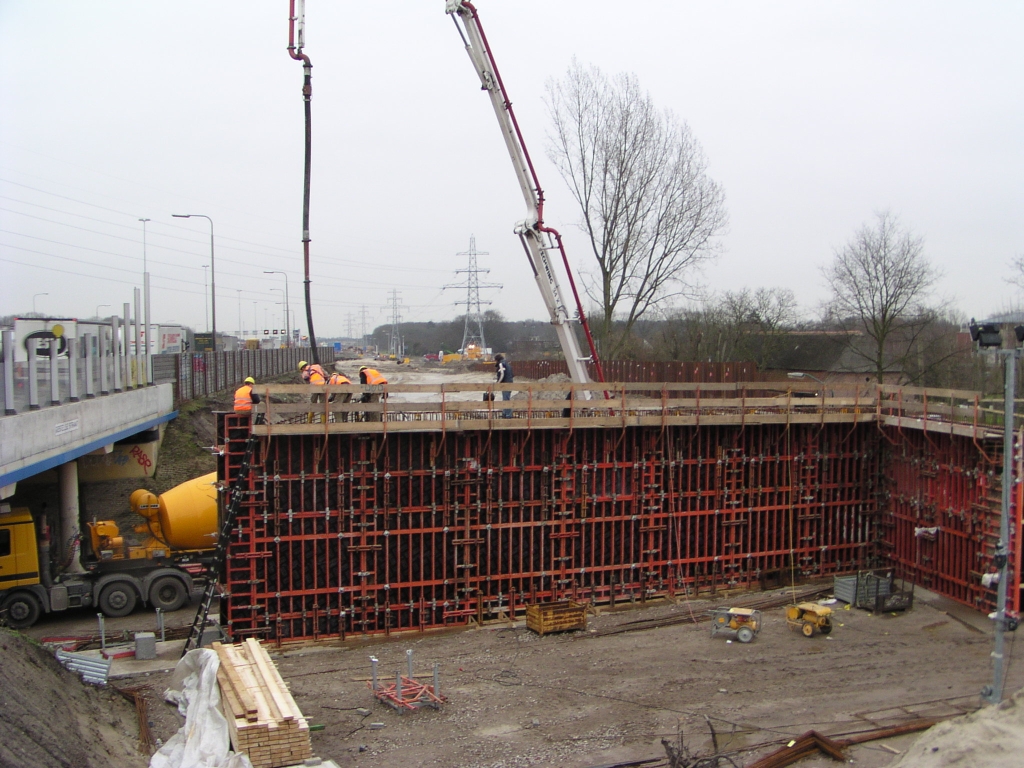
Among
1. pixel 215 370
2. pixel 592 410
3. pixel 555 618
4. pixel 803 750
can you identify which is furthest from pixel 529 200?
pixel 215 370

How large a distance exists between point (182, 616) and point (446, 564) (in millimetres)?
6067

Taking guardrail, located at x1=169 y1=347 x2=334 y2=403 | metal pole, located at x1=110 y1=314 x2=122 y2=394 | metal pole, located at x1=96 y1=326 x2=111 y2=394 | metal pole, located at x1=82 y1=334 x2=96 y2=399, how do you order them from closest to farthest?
1. metal pole, located at x1=82 y1=334 x2=96 y2=399
2. metal pole, located at x1=96 y1=326 x2=111 y2=394
3. metal pole, located at x1=110 y1=314 x2=122 y2=394
4. guardrail, located at x1=169 y1=347 x2=334 y2=403

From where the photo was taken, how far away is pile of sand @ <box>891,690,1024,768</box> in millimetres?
6941

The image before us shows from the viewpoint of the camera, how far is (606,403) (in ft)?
53.7

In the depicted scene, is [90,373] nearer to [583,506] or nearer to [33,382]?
[33,382]

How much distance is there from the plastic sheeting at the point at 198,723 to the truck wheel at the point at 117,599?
5810mm

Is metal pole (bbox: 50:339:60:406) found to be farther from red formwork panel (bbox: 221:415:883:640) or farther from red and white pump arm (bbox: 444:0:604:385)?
red and white pump arm (bbox: 444:0:604:385)

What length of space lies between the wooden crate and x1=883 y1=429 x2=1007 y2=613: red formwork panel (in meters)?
7.04

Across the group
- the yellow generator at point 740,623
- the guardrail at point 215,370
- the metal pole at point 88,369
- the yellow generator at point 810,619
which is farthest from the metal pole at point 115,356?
the yellow generator at point 810,619

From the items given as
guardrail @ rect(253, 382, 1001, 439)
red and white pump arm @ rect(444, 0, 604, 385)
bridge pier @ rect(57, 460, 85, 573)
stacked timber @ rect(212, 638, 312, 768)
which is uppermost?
red and white pump arm @ rect(444, 0, 604, 385)

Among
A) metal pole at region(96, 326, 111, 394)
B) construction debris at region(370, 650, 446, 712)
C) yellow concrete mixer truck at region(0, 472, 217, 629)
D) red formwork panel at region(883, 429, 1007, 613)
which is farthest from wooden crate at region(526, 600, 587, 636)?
metal pole at region(96, 326, 111, 394)

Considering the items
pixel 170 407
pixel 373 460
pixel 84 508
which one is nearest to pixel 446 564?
pixel 373 460

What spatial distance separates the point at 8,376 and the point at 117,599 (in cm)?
542

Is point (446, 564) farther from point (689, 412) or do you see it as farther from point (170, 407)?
point (170, 407)
